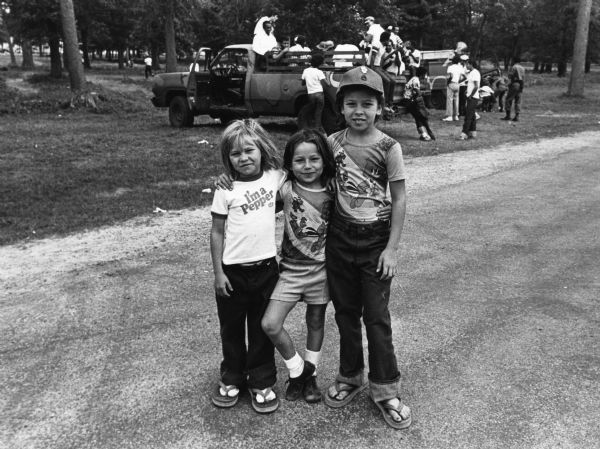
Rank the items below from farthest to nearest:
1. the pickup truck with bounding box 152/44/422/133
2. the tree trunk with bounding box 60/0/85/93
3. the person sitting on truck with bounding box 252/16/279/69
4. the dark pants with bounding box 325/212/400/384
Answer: the tree trunk with bounding box 60/0/85/93, the person sitting on truck with bounding box 252/16/279/69, the pickup truck with bounding box 152/44/422/133, the dark pants with bounding box 325/212/400/384

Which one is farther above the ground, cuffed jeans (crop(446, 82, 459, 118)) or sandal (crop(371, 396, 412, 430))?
cuffed jeans (crop(446, 82, 459, 118))

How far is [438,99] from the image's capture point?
61.8ft

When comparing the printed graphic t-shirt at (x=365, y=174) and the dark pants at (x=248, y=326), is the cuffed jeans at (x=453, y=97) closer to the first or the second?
the printed graphic t-shirt at (x=365, y=174)

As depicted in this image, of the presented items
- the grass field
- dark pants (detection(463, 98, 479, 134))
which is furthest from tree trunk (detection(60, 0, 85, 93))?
dark pants (detection(463, 98, 479, 134))

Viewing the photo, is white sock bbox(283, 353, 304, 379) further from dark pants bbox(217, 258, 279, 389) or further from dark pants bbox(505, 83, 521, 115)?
dark pants bbox(505, 83, 521, 115)

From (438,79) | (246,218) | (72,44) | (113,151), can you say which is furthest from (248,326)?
(438,79)

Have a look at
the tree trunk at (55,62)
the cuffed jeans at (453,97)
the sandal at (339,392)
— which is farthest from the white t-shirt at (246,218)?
the tree trunk at (55,62)

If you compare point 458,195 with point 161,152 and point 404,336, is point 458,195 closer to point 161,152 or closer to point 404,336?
point 404,336

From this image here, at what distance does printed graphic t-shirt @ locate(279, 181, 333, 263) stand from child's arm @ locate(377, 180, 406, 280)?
30 cm

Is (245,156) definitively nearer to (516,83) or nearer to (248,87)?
(248,87)

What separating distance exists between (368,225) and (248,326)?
Answer: 2.58 feet

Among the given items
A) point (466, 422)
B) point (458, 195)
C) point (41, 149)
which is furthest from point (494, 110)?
point (466, 422)

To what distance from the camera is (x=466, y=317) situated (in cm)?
376

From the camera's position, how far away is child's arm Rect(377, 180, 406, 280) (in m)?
2.55
